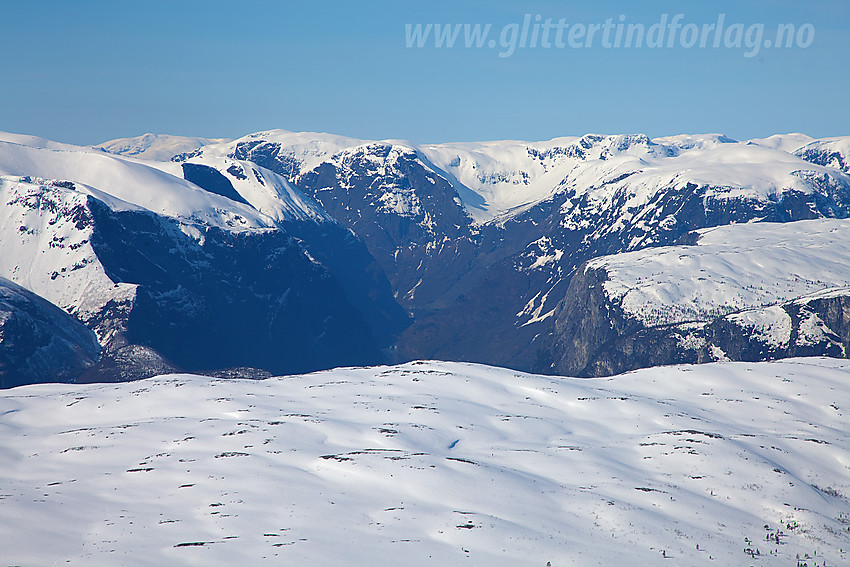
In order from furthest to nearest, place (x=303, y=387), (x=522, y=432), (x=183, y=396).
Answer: (x=303, y=387)
(x=183, y=396)
(x=522, y=432)

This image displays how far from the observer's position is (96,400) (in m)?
169

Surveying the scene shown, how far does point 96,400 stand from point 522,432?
8910 cm

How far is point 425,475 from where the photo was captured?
105 m

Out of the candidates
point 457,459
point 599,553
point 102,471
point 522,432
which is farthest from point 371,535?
point 522,432

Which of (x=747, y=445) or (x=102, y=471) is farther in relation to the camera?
(x=747, y=445)

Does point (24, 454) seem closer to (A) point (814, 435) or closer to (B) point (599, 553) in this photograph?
(B) point (599, 553)

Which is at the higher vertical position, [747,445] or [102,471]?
[747,445]

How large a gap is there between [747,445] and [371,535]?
7120 centimetres

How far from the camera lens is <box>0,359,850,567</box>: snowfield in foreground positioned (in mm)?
81125

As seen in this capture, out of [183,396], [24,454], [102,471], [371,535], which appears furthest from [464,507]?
[183,396]

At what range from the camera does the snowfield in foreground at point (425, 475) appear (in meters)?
81.1

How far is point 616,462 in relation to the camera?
120 metres

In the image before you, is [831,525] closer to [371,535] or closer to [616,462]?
[616,462]

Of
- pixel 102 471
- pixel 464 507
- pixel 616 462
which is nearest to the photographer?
pixel 464 507
